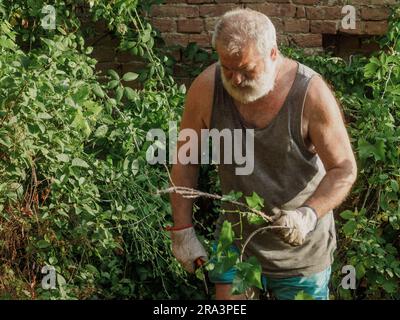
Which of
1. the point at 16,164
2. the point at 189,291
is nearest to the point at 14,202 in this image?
the point at 16,164

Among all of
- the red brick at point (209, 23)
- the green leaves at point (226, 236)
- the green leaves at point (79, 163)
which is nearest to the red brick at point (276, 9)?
the red brick at point (209, 23)

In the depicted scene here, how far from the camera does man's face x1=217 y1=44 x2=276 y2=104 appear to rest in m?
3.80

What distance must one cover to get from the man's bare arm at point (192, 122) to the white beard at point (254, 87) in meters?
0.12

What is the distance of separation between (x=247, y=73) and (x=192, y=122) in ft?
1.15

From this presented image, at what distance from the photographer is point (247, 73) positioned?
385 cm

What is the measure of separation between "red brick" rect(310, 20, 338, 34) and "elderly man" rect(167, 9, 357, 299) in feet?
8.14

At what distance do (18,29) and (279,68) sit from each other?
2562mm

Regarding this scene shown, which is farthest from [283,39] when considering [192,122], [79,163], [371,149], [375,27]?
[192,122]

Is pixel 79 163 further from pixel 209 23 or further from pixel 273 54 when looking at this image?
pixel 209 23

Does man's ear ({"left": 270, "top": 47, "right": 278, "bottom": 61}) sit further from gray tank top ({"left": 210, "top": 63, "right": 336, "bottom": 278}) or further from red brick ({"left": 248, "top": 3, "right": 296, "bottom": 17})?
red brick ({"left": 248, "top": 3, "right": 296, "bottom": 17})

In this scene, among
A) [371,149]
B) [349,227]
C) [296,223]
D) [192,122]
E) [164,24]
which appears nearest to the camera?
[296,223]

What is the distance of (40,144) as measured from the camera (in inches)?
195

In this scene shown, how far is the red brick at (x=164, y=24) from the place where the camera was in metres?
6.51
